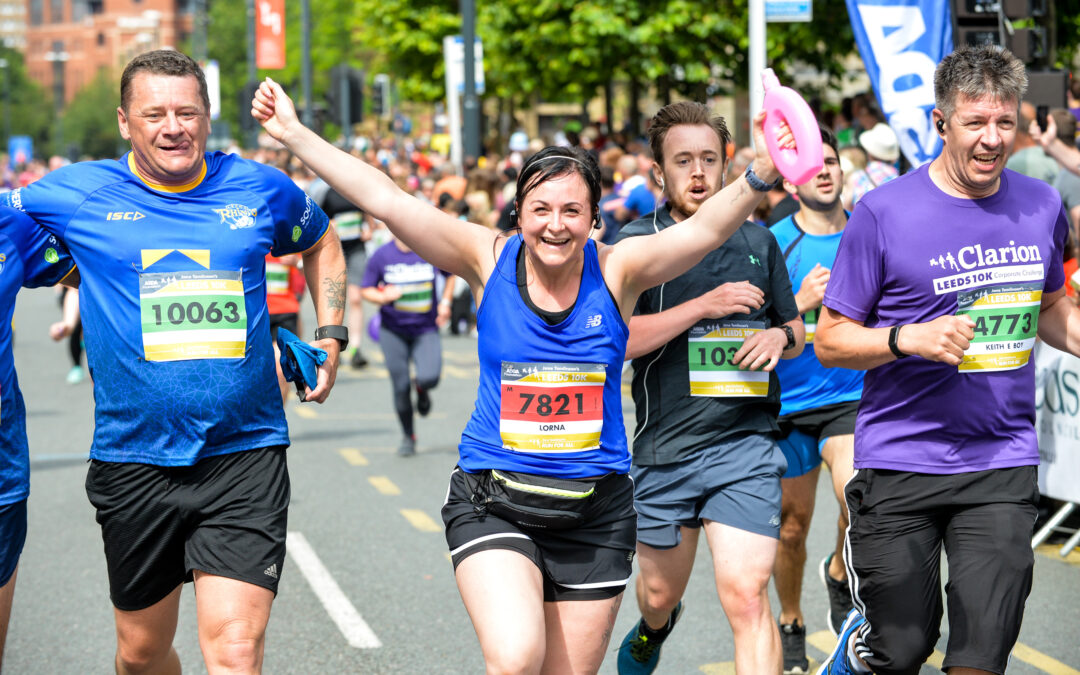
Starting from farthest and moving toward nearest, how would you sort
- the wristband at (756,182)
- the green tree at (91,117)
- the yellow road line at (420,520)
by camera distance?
the green tree at (91,117)
the yellow road line at (420,520)
the wristband at (756,182)

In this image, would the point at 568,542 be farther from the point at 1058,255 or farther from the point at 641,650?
the point at 1058,255

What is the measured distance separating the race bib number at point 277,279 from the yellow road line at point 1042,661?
21.3 ft

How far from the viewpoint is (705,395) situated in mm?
4910

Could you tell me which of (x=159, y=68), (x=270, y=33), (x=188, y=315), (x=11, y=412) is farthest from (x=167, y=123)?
(x=270, y=33)

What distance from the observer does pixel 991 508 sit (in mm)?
4168

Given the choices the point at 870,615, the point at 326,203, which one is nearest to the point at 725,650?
the point at 870,615

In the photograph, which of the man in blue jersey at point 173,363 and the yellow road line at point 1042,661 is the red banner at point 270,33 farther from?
the man in blue jersey at point 173,363

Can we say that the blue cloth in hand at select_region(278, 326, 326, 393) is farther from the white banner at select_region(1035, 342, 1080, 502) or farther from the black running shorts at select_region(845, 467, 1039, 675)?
the white banner at select_region(1035, 342, 1080, 502)

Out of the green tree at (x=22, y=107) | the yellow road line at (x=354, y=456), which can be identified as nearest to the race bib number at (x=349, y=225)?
the yellow road line at (x=354, y=456)

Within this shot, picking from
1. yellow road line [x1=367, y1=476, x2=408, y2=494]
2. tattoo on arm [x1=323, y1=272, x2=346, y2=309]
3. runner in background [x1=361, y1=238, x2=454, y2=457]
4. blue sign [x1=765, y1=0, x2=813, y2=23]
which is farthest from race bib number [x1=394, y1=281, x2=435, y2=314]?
tattoo on arm [x1=323, y1=272, x2=346, y2=309]

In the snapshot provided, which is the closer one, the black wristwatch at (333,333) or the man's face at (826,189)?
the black wristwatch at (333,333)

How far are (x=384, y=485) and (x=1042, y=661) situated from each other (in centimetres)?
491

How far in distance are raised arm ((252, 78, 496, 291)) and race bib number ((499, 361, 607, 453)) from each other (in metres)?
0.35

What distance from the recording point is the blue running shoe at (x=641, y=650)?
5.15 m
